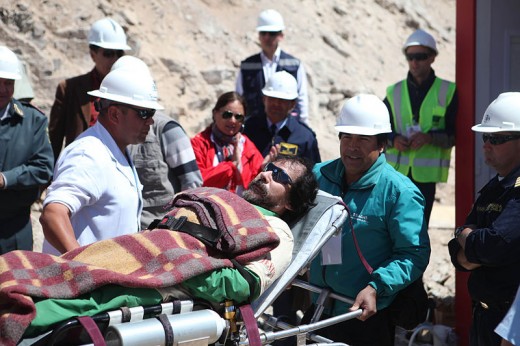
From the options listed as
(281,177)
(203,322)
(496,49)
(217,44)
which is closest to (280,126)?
(496,49)

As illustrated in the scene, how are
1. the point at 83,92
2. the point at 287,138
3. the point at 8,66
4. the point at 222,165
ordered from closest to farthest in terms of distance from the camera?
the point at 8,66 < the point at 222,165 < the point at 83,92 < the point at 287,138

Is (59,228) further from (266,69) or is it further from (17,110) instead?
(266,69)

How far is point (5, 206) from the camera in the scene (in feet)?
20.5

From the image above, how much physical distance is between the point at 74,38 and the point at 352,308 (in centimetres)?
971

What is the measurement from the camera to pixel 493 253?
171 inches

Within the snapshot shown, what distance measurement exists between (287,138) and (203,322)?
3.82 metres

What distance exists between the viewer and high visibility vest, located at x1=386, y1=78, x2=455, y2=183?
765cm

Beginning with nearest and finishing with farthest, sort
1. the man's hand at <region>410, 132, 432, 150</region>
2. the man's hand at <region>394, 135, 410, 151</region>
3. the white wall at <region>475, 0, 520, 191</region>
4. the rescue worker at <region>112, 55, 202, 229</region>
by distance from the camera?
the rescue worker at <region>112, 55, 202, 229</region> → the white wall at <region>475, 0, 520, 191</region> → the man's hand at <region>410, 132, 432, 150</region> → the man's hand at <region>394, 135, 410, 151</region>

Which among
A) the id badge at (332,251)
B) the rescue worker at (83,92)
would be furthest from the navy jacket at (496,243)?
the rescue worker at (83,92)

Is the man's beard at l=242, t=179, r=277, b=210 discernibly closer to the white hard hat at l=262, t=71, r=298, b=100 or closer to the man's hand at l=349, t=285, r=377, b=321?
the man's hand at l=349, t=285, r=377, b=321

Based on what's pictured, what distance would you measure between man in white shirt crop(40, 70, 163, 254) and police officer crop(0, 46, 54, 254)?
1.54 m

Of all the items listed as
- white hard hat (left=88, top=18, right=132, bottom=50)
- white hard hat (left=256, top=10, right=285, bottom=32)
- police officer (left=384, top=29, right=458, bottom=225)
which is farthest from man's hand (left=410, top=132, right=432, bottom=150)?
Result: white hard hat (left=88, top=18, right=132, bottom=50)

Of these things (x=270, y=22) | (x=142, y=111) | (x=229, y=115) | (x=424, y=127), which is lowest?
(x=424, y=127)

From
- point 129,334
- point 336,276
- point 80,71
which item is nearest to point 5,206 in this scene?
point 336,276
